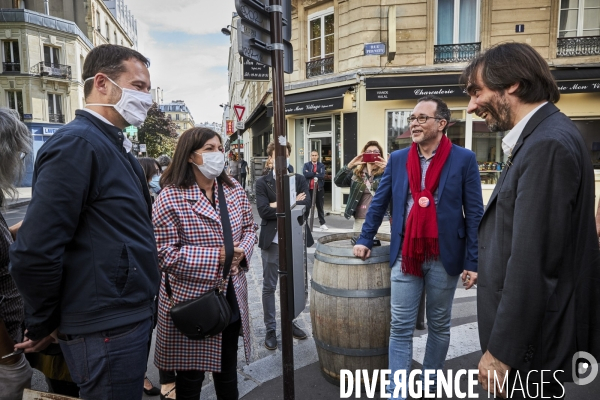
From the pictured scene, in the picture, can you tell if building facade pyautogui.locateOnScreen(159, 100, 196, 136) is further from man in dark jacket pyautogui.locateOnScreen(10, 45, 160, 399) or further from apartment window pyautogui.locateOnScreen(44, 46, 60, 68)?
man in dark jacket pyautogui.locateOnScreen(10, 45, 160, 399)

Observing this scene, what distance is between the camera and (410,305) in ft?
8.59

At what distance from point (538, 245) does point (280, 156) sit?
1.63m

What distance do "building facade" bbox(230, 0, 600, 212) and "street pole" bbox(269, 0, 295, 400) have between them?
935 cm

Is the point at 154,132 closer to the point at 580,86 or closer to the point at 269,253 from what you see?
the point at 580,86

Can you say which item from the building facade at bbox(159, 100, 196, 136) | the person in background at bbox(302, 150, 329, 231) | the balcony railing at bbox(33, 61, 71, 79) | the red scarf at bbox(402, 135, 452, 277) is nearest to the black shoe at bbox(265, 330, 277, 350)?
the red scarf at bbox(402, 135, 452, 277)

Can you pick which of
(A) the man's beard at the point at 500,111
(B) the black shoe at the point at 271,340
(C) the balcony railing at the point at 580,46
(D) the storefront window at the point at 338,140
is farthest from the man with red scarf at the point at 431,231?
(C) the balcony railing at the point at 580,46

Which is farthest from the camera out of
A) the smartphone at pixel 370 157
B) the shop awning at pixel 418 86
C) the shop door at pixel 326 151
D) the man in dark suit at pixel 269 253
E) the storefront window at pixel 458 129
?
the shop door at pixel 326 151

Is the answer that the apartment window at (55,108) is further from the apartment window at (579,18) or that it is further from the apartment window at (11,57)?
the apartment window at (579,18)

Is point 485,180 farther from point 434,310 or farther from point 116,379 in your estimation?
point 116,379

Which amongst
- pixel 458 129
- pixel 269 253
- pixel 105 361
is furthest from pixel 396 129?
pixel 105 361

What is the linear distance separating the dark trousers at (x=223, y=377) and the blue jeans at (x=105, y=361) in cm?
70

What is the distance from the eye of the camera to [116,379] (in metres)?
1.69

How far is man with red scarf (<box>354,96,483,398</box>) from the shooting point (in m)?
2.60

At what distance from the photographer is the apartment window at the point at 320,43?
13.4 m
